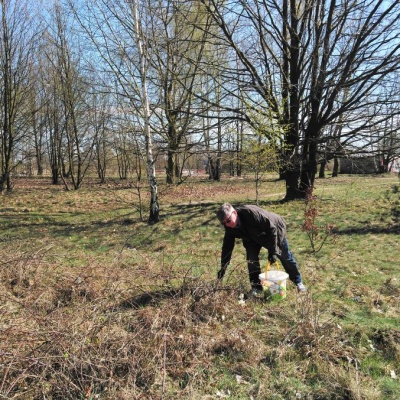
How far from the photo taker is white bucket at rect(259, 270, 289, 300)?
4.56 metres

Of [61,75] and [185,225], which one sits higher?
[61,75]

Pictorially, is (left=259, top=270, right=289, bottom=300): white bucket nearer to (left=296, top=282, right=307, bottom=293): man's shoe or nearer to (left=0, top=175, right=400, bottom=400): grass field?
(left=0, top=175, right=400, bottom=400): grass field

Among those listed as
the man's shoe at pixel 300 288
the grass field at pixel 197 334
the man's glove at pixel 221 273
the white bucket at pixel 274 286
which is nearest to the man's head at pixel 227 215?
the man's glove at pixel 221 273

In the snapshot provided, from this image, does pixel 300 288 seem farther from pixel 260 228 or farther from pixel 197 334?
pixel 197 334

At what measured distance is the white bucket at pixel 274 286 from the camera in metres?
4.56

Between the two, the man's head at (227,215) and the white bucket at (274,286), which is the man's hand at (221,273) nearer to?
the white bucket at (274,286)

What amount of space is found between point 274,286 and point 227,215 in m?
1.23

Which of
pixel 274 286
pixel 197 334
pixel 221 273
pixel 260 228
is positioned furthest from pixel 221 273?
pixel 197 334

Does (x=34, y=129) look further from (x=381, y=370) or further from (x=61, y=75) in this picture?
(x=381, y=370)

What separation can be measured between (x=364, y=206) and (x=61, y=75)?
16670 millimetres

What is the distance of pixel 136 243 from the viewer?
878 centimetres

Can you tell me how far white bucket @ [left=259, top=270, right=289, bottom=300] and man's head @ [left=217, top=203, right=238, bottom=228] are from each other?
3.10ft

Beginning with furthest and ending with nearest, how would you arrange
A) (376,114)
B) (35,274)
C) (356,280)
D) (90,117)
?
1. (90,117)
2. (376,114)
3. (356,280)
4. (35,274)

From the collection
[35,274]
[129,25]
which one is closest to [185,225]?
[35,274]
